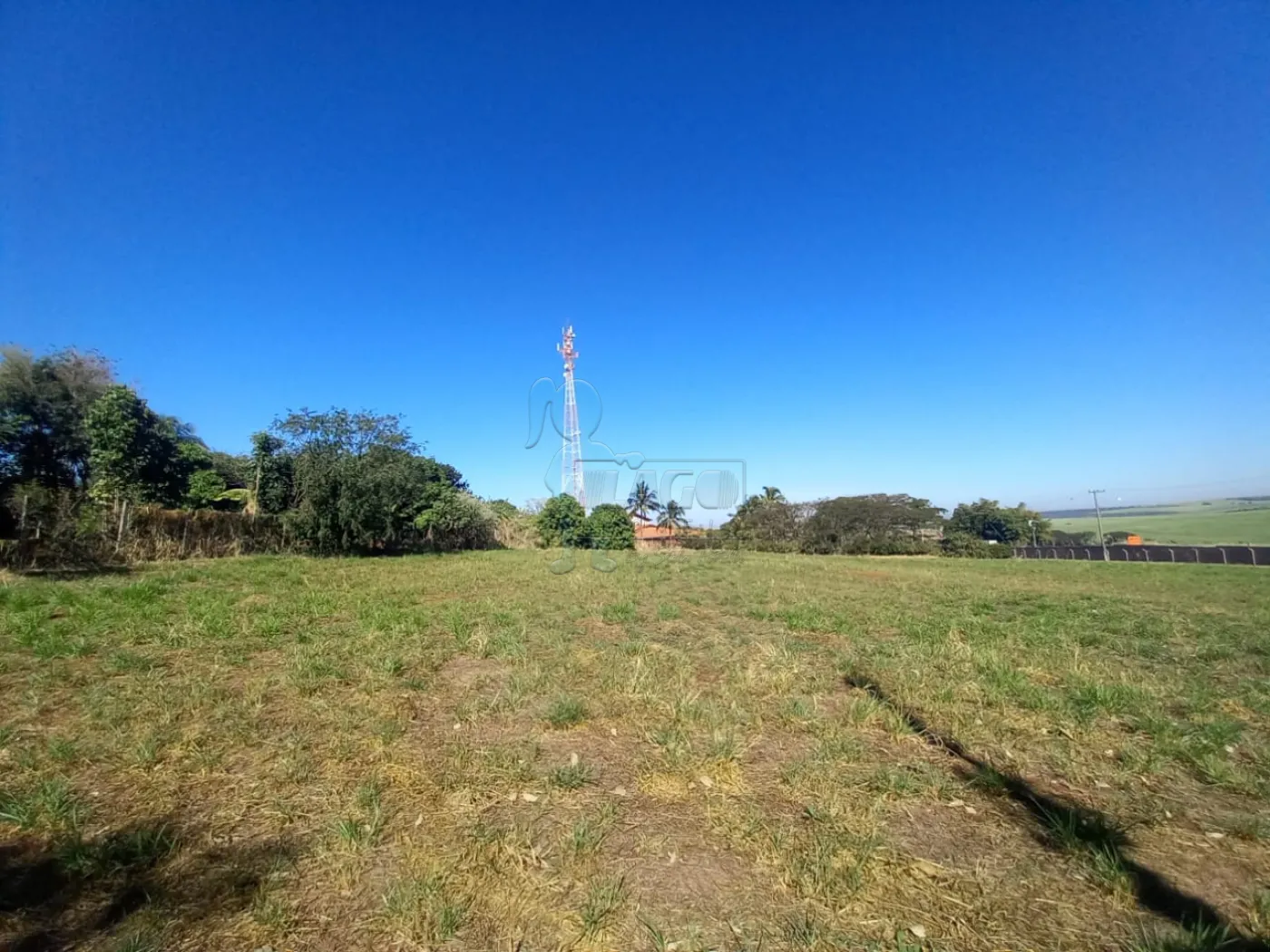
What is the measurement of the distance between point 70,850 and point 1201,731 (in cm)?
590

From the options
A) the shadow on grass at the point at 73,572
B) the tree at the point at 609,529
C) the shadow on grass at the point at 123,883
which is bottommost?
Answer: the shadow on grass at the point at 123,883

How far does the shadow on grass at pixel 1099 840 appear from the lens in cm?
172

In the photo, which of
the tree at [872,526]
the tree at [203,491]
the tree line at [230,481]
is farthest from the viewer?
the tree at [872,526]

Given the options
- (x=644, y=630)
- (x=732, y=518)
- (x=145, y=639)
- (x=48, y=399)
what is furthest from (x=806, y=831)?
(x=732, y=518)

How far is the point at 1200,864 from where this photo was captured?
6.78ft

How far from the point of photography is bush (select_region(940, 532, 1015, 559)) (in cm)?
3909

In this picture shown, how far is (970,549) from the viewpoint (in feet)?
130

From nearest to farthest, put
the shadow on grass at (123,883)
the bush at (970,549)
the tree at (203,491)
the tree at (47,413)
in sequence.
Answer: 1. the shadow on grass at (123,883)
2. the tree at (47,413)
3. the tree at (203,491)
4. the bush at (970,549)

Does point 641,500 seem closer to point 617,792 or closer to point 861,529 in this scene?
point 861,529

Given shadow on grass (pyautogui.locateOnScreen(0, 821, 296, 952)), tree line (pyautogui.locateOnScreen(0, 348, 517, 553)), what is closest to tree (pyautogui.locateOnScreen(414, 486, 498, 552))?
tree line (pyautogui.locateOnScreen(0, 348, 517, 553))

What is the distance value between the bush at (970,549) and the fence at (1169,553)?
3007 mm

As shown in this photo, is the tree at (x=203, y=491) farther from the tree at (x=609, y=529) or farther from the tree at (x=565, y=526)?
the tree at (x=609, y=529)

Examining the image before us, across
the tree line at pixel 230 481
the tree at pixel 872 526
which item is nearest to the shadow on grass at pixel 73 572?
the tree line at pixel 230 481

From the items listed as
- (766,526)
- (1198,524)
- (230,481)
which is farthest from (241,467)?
(1198,524)
